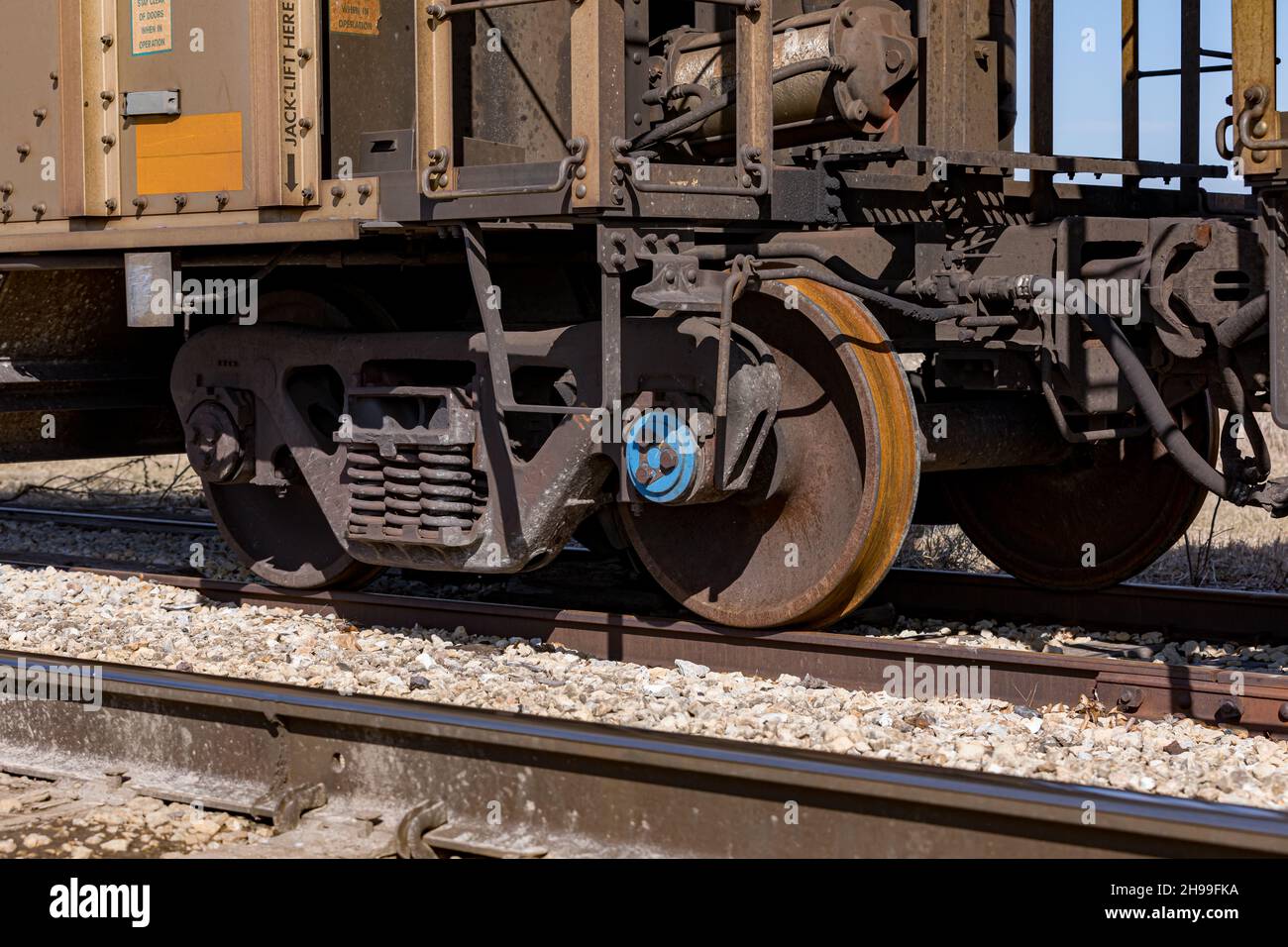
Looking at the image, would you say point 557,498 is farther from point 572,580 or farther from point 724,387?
point 572,580

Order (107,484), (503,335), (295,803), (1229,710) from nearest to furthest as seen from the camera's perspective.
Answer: (295,803)
(1229,710)
(503,335)
(107,484)

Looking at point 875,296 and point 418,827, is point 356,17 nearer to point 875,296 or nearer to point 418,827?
point 875,296

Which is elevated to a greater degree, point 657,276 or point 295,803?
point 657,276

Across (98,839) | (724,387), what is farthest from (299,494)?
(98,839)

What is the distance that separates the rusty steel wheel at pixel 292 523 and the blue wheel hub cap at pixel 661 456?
1871mm

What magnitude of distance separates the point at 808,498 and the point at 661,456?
70 cm

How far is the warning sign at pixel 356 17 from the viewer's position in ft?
22.6

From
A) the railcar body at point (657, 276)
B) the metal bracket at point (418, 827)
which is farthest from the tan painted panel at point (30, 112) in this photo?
the metal bracket at point (418, 827)

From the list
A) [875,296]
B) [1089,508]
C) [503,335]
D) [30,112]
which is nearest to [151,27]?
[30,112]

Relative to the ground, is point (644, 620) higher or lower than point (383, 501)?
lower

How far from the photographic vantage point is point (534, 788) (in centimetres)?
429

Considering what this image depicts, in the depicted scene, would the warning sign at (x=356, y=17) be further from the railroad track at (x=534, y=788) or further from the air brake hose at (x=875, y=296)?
the railroad track at (x=534, y=788)

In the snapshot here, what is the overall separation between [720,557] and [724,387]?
3.58 feet

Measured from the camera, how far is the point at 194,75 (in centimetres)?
694
